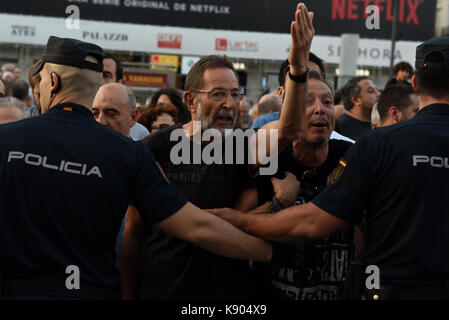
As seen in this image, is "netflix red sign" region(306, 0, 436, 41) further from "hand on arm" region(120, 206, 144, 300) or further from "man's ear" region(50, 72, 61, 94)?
"man's ear" region(50, 72, 61, 94)

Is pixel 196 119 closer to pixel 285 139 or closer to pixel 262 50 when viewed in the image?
pixel 285 139

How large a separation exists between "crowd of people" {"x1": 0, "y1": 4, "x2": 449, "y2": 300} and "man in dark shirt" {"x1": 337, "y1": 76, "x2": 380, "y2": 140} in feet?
9.21

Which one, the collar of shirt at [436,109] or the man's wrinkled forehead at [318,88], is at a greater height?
the man's wrinkled forehead at [318,88]

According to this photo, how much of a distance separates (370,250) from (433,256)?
10.5 inches

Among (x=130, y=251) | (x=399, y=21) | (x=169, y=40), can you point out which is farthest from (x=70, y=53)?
(x=399, y=21)

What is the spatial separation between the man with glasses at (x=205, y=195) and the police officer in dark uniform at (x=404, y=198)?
1.21 ft

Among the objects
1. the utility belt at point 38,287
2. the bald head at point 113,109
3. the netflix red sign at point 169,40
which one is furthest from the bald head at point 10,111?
the netflix red sign at point 169,40

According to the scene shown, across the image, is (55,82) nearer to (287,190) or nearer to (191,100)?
(191,100)

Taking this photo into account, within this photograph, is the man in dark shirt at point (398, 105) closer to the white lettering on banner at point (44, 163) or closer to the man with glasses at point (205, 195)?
the man with glasses at point (205, 195)

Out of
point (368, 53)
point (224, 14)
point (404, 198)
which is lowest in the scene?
point (404, 198)

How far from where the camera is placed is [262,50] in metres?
23.7

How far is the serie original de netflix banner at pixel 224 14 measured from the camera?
23.0m

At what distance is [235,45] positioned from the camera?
23875 millimetres

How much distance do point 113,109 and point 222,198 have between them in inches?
54.2
